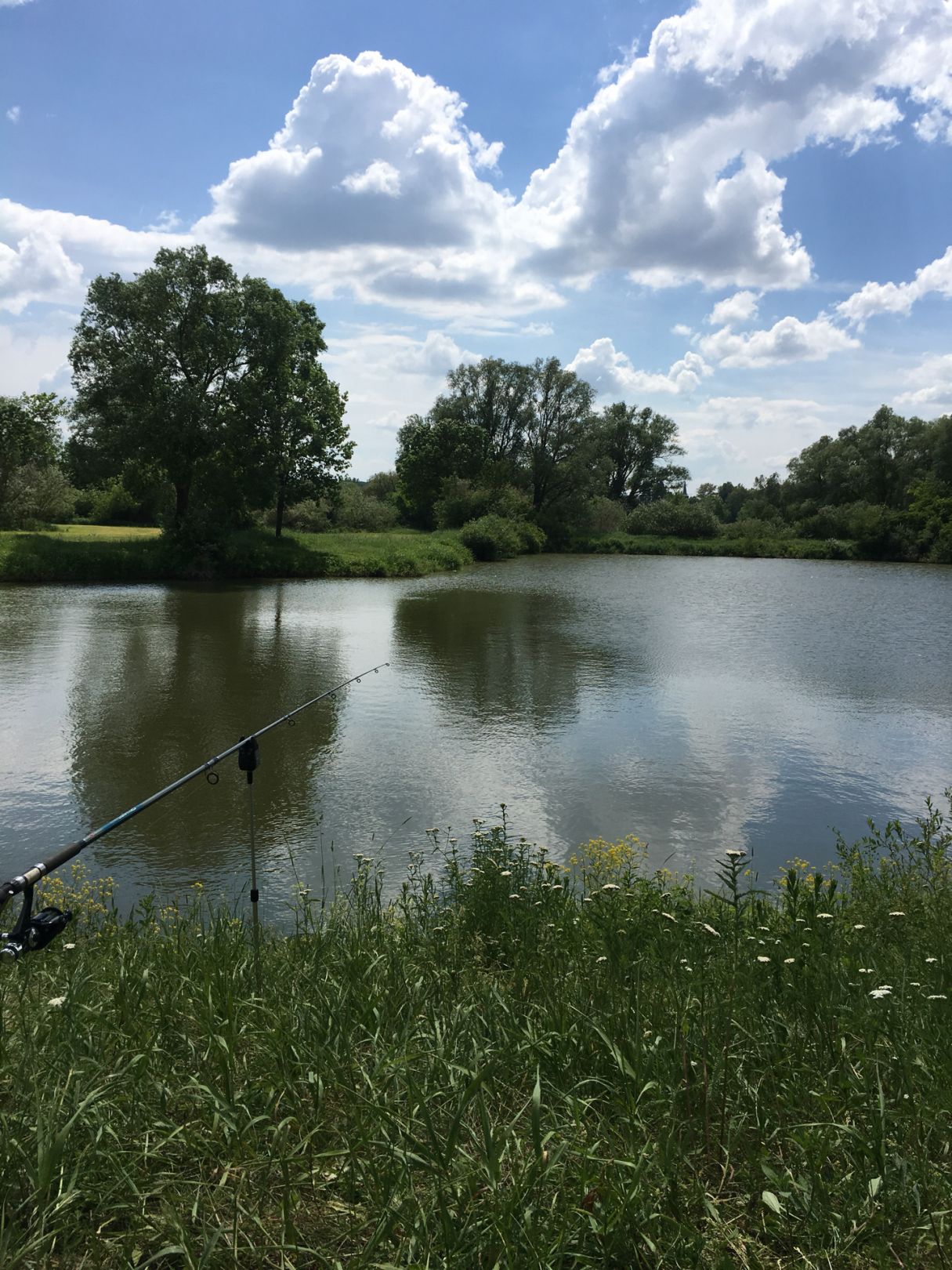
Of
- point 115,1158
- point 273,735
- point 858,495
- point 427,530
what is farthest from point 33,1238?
point 858,495

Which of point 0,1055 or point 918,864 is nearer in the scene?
point 0,1055

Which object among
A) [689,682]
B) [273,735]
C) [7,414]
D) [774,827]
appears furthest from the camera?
[7,414]

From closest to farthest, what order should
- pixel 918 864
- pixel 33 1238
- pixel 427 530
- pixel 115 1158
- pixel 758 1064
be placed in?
pixel 33 1238, pixel 115 1158, pixel 758 1064, pixel 918 864, pixel 427 530

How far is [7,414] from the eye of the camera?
34375 mm

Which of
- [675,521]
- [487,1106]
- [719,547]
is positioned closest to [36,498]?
[719,547]

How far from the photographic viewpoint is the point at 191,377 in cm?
3225

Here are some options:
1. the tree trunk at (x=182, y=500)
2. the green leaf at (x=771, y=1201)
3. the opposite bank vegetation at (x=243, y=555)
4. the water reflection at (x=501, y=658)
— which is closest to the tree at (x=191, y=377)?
the tree trunk at (x=182, y=500)

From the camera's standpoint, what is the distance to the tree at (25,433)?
3444 cm

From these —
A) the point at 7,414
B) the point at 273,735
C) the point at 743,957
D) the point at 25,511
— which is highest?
the point at 7,414

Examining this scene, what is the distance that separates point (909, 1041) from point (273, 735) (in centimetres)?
952

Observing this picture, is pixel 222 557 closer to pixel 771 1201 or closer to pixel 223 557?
pixel 223 557

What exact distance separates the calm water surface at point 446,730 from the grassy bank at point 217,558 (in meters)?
4.43

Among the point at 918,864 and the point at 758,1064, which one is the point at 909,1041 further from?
the point at 918,864

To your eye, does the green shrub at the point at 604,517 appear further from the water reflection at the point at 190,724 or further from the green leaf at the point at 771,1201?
the green leaf at the point at 771,1201
